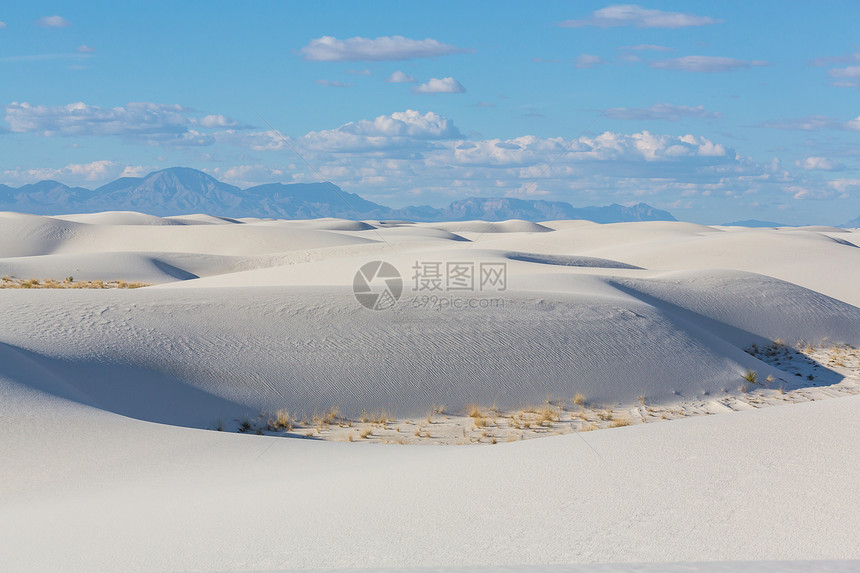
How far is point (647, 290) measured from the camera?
21.8 meters

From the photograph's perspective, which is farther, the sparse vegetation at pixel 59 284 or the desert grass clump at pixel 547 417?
the sparse vegetation at pixel 59 284

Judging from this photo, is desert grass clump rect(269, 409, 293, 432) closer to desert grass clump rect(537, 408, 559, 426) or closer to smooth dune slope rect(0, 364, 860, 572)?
smooth dune slope rect(0, 364, 860, 572)

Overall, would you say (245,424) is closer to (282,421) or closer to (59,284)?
(282,421)

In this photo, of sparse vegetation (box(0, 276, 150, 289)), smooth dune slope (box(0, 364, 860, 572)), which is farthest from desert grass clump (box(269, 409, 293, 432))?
sparse vegetation (box(0, 276, 150, 289))

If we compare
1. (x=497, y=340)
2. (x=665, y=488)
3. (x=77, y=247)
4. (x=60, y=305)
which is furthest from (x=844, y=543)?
(x=77, y=247)

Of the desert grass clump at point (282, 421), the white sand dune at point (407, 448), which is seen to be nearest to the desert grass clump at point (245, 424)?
the white sand dune at point (407, 448)

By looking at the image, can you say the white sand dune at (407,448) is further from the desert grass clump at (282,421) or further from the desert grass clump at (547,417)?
the desert grass clump at (547,417)

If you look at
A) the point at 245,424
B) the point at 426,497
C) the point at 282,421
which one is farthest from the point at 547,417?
the point at 426,497

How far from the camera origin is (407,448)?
27.4 ft

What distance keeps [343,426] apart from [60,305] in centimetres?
633

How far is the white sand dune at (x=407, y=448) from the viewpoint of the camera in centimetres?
453

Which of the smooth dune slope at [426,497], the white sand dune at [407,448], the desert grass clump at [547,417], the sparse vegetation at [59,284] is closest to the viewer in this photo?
the smooth dune slope at [426,497]

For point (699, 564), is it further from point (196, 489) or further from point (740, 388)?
point (740, 388)

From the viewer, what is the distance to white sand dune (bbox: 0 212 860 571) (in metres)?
4.53
